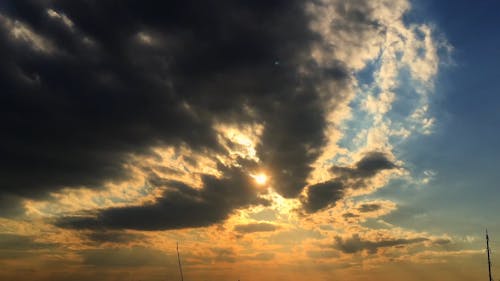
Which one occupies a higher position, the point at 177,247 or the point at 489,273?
the point at 177,247

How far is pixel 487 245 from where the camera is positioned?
198750 mm

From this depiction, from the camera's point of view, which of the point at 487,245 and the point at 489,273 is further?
the point at 487,245

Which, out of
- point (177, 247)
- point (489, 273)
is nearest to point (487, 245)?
point (489, 273)

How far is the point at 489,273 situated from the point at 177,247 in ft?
641

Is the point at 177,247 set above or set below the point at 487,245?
above

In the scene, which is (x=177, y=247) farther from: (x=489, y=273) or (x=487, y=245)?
(x=487, y=245)

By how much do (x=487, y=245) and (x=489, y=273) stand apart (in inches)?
1044

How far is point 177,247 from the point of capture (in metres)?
178

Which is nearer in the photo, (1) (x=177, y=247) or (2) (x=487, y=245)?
(1) (x=177, y=247)
